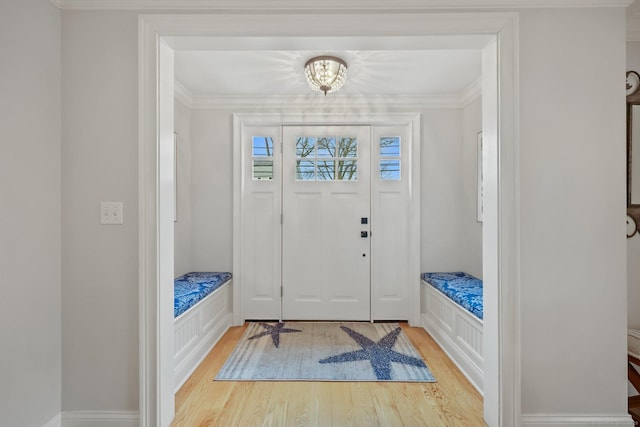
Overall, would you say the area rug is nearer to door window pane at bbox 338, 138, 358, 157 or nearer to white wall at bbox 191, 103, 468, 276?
white wall at bbox 191, 103, 468, 276

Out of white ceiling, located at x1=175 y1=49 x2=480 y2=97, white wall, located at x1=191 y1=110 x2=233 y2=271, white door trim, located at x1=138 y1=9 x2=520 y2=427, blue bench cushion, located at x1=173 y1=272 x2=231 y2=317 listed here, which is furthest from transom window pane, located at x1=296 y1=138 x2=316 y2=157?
white door trim, located at x1=138 y1=9 x2=520 y2=427

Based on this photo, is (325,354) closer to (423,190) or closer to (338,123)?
(423,190)

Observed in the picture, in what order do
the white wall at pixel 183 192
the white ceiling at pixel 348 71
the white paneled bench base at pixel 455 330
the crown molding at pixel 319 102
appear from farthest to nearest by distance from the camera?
the crown molding at pixel 319 102 → the white wall at pixel 183 192 → the white ceiling at pixel 348 71 → the white paneled bench base at pixel 455 330

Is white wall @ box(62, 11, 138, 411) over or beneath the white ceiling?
beneath

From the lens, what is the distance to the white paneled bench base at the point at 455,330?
2395mm

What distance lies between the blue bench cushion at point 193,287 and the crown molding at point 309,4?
179 centimetres

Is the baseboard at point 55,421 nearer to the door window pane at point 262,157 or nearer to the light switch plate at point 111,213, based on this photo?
the light switch plate at point 111,213

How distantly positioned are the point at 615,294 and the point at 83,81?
2932 mm

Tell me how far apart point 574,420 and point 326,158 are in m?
2.79

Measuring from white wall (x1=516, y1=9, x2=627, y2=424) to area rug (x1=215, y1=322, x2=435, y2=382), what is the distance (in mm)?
918

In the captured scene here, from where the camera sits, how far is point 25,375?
1.60 meters

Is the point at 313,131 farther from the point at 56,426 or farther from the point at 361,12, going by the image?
the point at 56,426

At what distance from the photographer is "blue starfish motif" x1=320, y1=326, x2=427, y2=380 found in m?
2.62

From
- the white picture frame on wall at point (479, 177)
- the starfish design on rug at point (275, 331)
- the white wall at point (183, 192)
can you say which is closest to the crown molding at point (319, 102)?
the white wall at point (183, 192)
